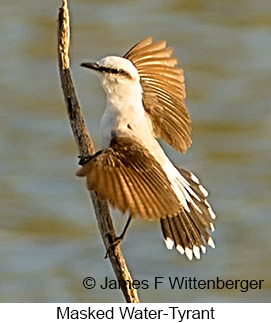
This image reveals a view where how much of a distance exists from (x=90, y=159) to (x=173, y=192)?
0.51m

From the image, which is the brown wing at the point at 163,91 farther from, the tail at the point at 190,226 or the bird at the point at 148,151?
the tail at the point at 190,226

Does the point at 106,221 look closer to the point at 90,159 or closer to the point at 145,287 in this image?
the point at 90,159

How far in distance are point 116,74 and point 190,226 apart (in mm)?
973

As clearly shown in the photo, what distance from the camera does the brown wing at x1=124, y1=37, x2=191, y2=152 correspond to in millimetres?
6863

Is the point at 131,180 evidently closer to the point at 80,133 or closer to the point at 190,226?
the point at 80,133

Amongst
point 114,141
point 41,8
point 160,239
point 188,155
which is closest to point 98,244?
point 160,239

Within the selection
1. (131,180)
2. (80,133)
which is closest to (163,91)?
(131,180)

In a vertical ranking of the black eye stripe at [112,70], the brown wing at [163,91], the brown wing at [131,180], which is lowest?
the brown wing at [131,180]

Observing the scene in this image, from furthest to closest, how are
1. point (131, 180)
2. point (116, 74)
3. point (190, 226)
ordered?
1. point (190, 226)
2. point (116, 74)
3. point (131, 180)

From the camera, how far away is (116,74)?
6387 mm

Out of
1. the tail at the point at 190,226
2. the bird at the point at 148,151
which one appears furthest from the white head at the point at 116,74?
the tail at the point at 190,226

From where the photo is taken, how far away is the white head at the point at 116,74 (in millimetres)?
6355

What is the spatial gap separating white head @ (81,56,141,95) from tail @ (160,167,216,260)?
67 centimetres
